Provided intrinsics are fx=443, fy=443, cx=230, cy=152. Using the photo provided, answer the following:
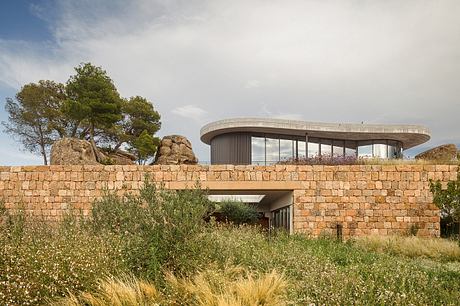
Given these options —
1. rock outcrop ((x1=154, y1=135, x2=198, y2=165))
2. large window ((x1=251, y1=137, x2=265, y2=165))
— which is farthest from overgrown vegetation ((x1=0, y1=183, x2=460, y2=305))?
large window ((x1=251, y1=137, x2=265, y2=165))

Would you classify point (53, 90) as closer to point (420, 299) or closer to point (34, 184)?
point (34, 184)

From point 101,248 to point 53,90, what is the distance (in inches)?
1109

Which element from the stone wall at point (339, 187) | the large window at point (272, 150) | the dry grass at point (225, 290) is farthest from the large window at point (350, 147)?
the dry grass at point (225, 290)

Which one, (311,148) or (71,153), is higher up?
(311,148)

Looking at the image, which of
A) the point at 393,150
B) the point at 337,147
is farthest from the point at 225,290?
the point at 393,150

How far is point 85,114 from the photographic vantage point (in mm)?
27562

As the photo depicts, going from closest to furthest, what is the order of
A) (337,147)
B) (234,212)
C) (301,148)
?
(234,212)
(301,148)
(337,147)

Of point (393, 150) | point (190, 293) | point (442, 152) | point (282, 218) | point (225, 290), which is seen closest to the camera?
point (225, 290)

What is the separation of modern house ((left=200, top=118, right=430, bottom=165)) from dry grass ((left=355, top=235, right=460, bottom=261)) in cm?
1305

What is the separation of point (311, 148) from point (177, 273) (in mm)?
21323

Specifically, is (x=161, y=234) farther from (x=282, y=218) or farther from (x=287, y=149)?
(x=287, y=149)

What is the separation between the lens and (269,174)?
15445mm

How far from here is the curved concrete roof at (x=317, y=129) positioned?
82.3 ft

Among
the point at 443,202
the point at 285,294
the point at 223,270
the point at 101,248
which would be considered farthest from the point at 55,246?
the point at 443,202
